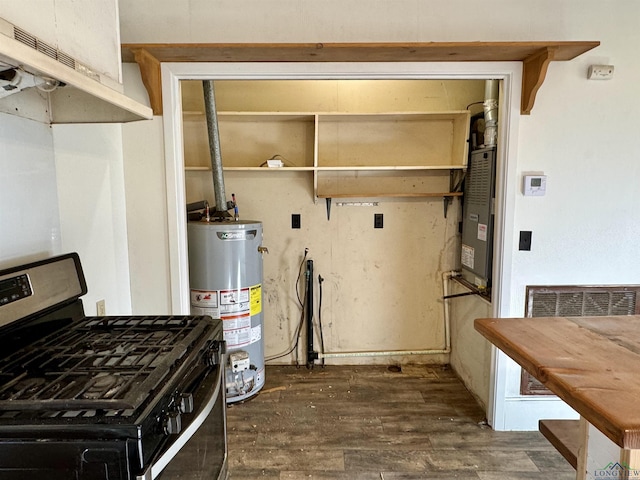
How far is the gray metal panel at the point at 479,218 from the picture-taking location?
230 centimetres

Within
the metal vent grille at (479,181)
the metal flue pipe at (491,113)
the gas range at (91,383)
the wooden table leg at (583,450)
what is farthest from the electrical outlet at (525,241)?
the gas range at (91,383)

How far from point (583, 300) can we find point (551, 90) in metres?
1.18

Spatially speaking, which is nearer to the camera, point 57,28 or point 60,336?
A: point 57,28

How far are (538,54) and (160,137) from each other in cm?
196

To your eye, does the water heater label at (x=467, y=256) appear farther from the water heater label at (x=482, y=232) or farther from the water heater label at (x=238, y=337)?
the water heater label at (x=238, y=337)

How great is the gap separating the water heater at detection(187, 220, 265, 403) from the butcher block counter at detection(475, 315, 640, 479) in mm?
1598

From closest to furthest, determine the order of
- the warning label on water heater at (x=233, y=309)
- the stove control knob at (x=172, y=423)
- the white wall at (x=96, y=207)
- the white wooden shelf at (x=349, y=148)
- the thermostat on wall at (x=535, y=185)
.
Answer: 1. the stove control knob at (x=172, y=423)
2. the white wall at (x=96, y=207)
3. the thermostat on wall at (x=535, y=185)
4. the warning label on water heater at (x=233, y=309)
5. the white wooden shelf at (x=349, y=148)

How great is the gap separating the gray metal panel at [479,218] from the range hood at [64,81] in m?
1.92

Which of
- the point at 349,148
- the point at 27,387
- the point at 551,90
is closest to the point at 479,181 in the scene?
the point at 551,90

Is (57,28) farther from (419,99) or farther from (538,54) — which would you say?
(419,99)

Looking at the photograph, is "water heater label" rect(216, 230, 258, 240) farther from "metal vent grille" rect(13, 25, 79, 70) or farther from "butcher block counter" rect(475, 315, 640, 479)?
"butcher block counter" rect(475, 315, 640, 479)

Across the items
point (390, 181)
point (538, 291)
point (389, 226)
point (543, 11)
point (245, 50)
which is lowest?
point (538, 291)

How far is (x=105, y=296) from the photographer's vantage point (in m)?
1.87

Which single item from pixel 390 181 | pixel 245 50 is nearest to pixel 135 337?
pixel 245 50
